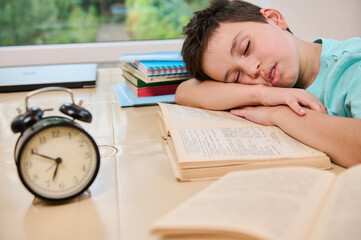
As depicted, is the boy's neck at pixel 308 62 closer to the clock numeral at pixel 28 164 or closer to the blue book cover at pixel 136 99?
the blue book cover at pixel 136 99

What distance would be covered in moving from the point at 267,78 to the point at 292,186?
0.59 meters

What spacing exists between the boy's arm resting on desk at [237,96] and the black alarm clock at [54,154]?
51 centimetres

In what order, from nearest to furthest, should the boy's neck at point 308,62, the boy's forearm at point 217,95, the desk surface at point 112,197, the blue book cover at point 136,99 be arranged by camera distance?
the desk surface at point 112,197
the boy's forearm at point 217,95
the boy's neck at point 308,62
the blue book cover at point 136,99

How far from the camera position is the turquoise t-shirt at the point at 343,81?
900 millimetres

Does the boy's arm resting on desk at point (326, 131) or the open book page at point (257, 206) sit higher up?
the open book page at point (257, 206)

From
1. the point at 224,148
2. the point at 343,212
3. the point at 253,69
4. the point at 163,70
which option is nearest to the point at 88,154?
the point at 224,148

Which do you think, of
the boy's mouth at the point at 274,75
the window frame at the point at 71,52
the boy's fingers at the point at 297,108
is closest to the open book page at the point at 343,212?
the boy's fingers at the point at 297,108

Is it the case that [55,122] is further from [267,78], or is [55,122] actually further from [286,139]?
[267,78]

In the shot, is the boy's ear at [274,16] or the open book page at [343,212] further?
the boy's ear at [274,16]

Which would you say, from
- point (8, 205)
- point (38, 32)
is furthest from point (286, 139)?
point (38, 32)

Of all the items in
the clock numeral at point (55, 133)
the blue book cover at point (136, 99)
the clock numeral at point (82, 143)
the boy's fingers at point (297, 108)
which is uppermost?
the clock numeral at point (55, 133)

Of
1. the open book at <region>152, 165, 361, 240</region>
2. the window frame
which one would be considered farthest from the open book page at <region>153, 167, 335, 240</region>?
the window frame

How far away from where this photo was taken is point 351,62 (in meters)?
0.96

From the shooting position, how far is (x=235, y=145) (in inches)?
31.5
